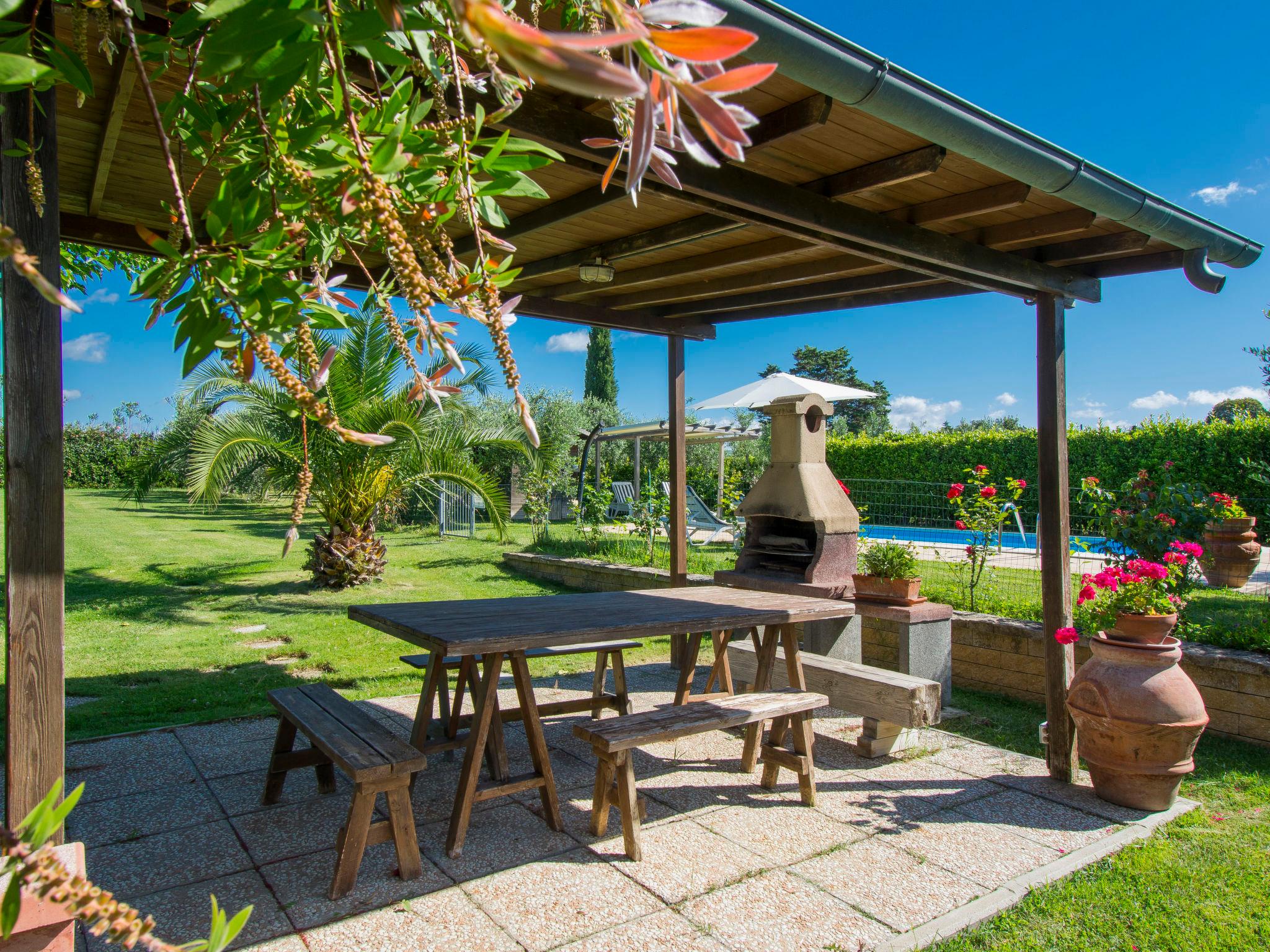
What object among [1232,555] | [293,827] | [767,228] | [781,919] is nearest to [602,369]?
[1232,555]

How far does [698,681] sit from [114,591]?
7.41 m

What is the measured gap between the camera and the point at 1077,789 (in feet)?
12.7

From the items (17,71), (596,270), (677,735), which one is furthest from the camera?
(596,270)

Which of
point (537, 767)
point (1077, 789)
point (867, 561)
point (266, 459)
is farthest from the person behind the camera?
point (266, 459)

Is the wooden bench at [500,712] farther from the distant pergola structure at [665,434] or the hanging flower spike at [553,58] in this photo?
the distant pergola structure at [665,434]

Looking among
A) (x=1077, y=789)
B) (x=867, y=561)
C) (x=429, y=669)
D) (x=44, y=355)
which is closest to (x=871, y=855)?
(x=1077, y=789)

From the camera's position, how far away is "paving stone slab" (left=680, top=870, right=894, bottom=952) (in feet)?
8.18

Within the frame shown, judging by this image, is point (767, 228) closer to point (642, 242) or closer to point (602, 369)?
point (642, 242)

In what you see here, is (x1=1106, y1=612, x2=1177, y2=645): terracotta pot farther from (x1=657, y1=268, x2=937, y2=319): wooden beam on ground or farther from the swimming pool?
the swimming pool

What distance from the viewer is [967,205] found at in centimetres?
350

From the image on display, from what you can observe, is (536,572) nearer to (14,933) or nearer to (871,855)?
(871,855)

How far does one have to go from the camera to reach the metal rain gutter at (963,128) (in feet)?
7.06

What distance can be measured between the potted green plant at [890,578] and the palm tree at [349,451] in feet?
15.2

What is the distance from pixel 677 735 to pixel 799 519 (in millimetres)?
2565
